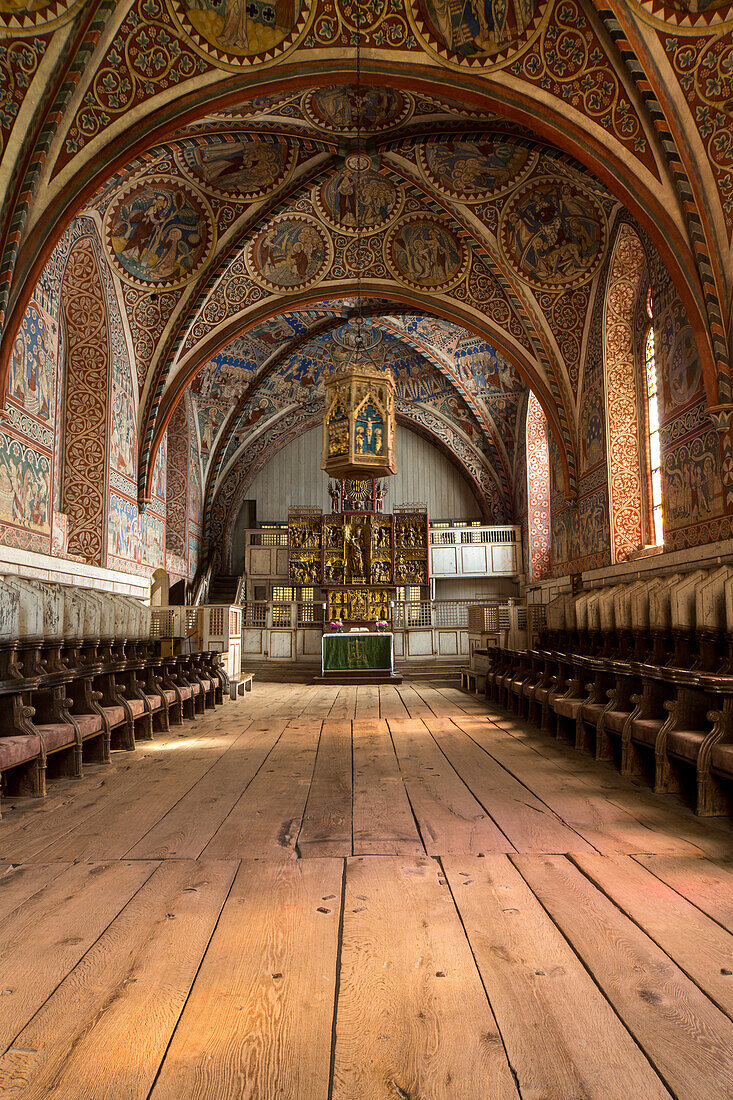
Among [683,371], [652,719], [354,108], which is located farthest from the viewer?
Result: [354,108]

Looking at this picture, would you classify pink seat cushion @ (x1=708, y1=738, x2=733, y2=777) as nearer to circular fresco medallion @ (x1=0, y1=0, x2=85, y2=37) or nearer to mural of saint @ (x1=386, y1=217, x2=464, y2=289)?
circular fresco medallion @ (x1=0, y1=0, x2=85, y2=37)

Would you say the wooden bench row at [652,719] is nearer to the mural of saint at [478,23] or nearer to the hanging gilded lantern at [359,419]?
the hanging gilded lantern at [359,419]

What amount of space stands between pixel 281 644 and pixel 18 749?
13812 mm

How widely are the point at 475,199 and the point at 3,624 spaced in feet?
31.4

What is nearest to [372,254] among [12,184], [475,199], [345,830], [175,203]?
[475,199]

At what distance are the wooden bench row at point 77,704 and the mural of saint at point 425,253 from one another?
28.2 ft

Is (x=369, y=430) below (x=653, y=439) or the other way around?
the other way around

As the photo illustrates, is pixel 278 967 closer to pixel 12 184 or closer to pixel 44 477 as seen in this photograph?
pixel 12 184

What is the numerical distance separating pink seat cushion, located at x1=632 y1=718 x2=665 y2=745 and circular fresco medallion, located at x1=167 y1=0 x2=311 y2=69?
7.98 m

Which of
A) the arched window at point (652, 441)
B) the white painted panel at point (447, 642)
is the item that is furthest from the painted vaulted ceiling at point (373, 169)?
the white painted panel at point (447, 642)

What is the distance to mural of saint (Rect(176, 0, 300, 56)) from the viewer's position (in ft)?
25.0

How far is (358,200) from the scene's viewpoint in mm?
12516

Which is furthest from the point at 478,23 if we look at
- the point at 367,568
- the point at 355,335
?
the point at 355,335

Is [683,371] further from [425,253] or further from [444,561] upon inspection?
[444,561]
